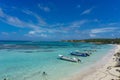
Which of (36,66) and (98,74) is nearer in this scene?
(98,74)

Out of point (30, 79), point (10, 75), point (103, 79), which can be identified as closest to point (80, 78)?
point (103, 79)

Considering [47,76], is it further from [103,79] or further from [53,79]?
[103,79]

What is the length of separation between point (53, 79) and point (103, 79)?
5.36 meters

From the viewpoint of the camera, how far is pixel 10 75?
58.5 ft

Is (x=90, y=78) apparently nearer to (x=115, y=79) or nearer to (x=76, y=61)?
(x=115, y=79)

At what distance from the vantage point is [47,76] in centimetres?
1778

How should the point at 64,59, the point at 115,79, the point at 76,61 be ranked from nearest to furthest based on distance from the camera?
the point at 115,79 < the point at 76,61 < the point at 64,59

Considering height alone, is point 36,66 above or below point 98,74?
above

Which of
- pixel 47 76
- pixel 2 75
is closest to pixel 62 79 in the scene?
pixel 47 76

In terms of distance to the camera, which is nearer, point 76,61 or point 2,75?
point 2,75

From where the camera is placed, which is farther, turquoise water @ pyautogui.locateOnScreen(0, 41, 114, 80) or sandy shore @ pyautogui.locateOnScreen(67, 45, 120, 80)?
turquoise water @ pyautogui.locateOnScreen(0, 41, 114, 80)

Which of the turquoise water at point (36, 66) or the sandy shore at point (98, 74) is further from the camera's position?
the turquoise water at point (36, 66)

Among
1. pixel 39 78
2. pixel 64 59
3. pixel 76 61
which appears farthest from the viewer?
pixel 64 59

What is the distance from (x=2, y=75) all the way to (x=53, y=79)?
6090 mm
